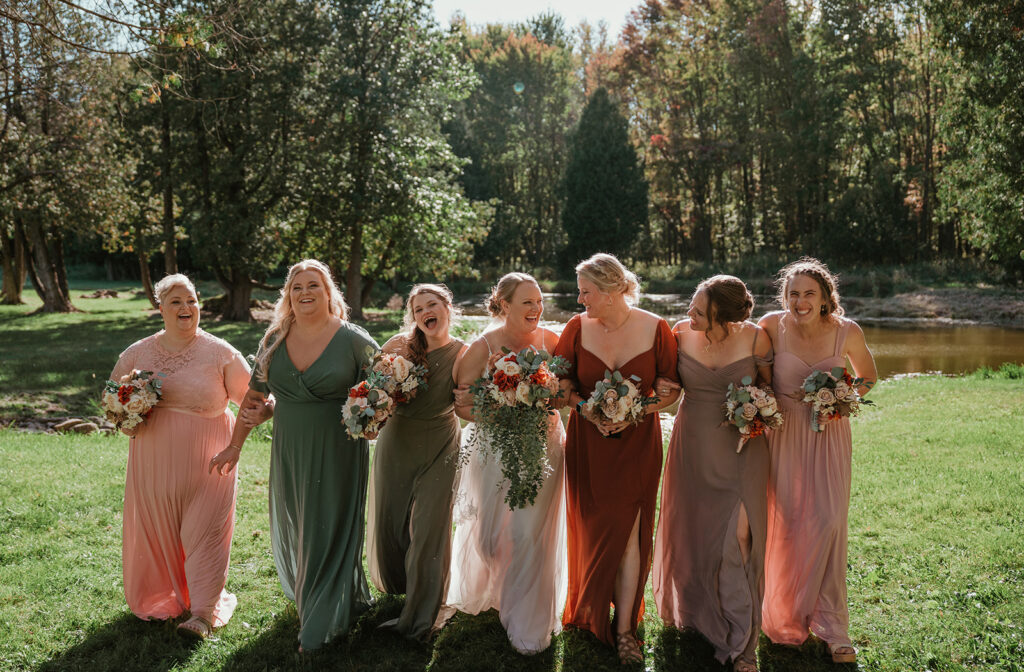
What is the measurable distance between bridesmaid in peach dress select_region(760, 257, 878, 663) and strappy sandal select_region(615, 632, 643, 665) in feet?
3.06

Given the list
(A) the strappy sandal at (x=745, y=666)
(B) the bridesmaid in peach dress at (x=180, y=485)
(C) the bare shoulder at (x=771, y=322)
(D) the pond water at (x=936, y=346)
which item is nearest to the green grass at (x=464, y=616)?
(A) the strappy sandal at (x=745, y=666)

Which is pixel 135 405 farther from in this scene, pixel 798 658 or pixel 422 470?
pixel 798 658

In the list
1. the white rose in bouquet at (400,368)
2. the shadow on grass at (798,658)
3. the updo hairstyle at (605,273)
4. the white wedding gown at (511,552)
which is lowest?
the shadow on grass at (798,658)

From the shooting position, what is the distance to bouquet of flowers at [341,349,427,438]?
4.56 meters

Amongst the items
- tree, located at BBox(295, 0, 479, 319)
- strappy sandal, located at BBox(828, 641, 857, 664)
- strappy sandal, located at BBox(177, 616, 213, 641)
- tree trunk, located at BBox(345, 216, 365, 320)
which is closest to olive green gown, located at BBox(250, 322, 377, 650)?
strappy sandal, located at BBox(177, 616, 213, 641)

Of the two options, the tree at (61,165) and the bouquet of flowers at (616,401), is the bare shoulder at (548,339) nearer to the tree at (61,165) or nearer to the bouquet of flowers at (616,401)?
the bouquet of flowers at (616,401)

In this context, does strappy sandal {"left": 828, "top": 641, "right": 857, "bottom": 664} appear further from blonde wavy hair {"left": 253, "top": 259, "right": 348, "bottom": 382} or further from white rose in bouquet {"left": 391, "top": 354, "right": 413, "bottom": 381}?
blonde wavy hair {"left": 253, "top": 259, "right": 348, "bottom": 382}

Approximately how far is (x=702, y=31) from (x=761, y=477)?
146ft

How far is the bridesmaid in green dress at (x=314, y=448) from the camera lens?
4.88 meters

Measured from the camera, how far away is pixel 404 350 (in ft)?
16.9

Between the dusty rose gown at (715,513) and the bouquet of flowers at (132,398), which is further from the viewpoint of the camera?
the bouquet of flowers at (132,398)

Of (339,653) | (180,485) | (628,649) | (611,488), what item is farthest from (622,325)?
(180,485)

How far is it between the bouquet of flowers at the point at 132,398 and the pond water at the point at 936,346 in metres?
10.0

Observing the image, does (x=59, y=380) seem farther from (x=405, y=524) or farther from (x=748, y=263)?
(x=748, y=263)
